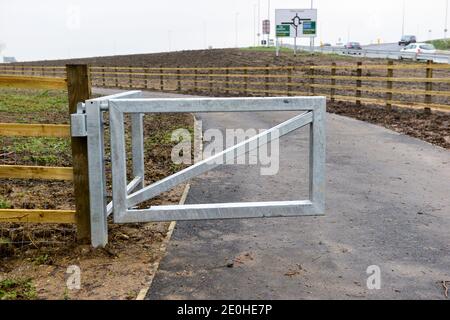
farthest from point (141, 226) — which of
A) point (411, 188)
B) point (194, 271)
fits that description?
point (411, 188)

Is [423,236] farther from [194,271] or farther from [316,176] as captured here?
[194,271]

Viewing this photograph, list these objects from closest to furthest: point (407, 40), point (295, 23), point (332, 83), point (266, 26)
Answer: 1. point (332, 83)
2. point (295, 23)
3. point (266, 26)
4. point (407, 40)

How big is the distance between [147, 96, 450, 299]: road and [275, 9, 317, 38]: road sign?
110 feet

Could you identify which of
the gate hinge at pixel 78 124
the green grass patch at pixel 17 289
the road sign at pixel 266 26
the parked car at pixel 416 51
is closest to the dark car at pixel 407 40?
the road sign at pixel 266 26

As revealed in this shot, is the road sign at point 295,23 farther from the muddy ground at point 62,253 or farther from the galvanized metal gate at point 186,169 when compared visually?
the galvanized metal gate at point 186,169

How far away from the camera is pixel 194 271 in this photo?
12.8 ft

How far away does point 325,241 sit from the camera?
4.60m

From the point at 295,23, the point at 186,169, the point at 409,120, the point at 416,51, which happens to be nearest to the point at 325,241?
the point at 186,169

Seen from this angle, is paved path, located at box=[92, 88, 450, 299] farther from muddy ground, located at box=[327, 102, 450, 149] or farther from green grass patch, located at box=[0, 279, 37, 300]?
muddy ground, located at box=[327, 102, 450, 149]

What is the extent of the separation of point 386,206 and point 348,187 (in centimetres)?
88

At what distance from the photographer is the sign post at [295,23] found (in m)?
40.0

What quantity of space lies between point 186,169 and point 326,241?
139cm

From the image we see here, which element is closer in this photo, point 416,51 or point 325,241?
point 325,241

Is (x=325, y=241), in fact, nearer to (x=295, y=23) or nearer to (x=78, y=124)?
(x=78, y=124)
